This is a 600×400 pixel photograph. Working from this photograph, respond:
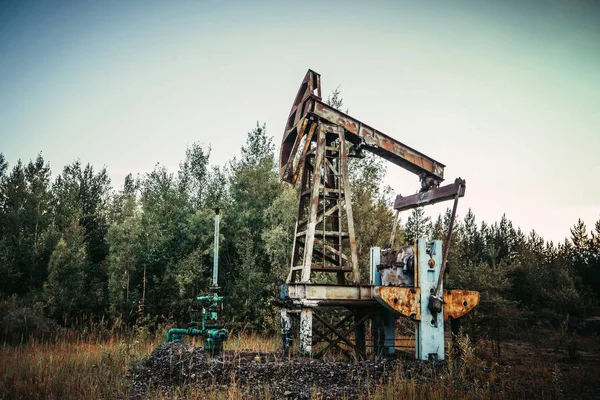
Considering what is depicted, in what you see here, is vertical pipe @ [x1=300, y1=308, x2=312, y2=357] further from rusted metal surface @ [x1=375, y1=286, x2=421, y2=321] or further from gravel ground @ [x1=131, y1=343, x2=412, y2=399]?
rusted metal surface @ [x1=375, y1=286, x2=421, y2=321]

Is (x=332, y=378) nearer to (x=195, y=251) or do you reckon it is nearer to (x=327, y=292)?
(x=327, y=292)

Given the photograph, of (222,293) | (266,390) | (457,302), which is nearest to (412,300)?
(457,302)

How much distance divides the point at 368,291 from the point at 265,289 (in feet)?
33.2

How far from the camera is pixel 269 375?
6859 millimetres

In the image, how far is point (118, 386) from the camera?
6.54m

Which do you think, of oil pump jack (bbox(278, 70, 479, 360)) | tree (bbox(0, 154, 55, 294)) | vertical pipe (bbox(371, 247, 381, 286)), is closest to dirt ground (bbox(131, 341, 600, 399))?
oil pump jack (bbox(278, 70, 479, 360))

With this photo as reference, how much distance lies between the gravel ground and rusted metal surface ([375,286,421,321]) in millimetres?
1099

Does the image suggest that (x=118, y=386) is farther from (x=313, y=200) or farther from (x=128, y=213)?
(x=128, y=213)

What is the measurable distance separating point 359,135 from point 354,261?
305 centimetres

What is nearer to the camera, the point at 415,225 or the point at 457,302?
the point at 457,302

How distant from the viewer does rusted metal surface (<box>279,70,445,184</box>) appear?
31.7 ft

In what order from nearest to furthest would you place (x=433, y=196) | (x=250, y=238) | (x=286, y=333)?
(x=286, y=333), (x=433, y=196), (x=250, y=238)

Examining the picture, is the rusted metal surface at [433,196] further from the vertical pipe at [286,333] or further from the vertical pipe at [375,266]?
the vertical pipe at [286,333]

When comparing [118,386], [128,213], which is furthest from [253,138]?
[118,386]
